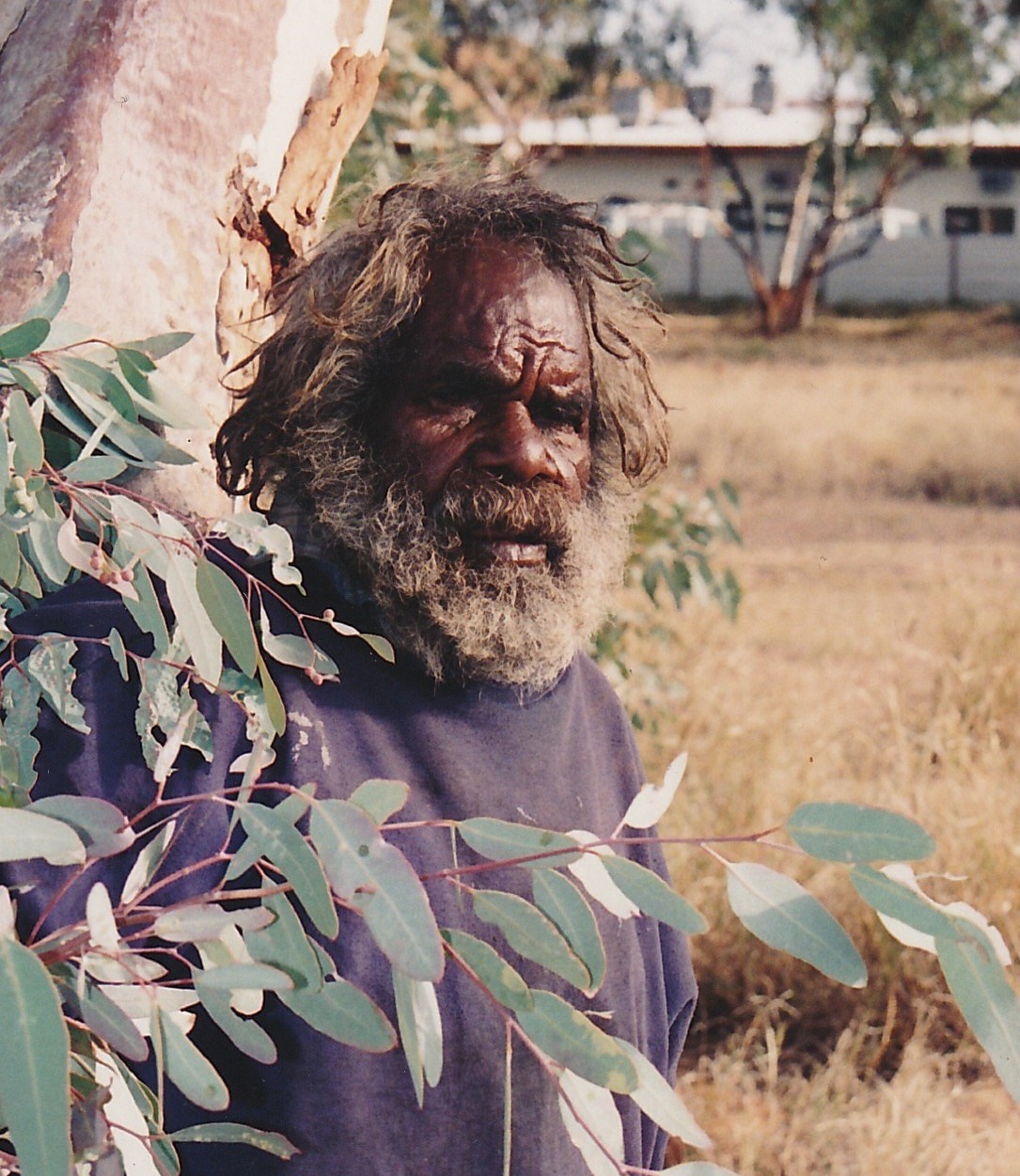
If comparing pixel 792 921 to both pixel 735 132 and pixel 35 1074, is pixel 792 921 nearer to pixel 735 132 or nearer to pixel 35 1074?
pixel 35 1074

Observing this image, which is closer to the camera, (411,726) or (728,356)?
(411,726)

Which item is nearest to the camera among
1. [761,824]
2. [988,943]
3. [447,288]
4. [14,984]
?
[14,984]

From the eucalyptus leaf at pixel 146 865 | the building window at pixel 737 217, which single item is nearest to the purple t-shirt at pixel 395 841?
the eucalyptus leaf at pixel 146 865

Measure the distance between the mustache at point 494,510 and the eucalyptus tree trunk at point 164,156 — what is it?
29 centimetres

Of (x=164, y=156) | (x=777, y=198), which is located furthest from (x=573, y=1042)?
(x=777, y=198)

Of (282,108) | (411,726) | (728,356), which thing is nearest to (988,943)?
(411,726)

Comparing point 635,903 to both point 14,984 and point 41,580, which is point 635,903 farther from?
point 41,580

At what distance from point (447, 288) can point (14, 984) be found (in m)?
1.21

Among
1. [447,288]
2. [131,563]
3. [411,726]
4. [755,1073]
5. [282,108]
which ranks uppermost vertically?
[282,108]

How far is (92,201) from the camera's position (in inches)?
66.5

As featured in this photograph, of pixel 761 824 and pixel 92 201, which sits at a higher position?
pixel 92 201

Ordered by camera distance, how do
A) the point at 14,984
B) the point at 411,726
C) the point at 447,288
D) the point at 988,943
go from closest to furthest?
1. the point at 14,984
2. the point at 988,943
3. the point at 411,726
4. the point at 447,288

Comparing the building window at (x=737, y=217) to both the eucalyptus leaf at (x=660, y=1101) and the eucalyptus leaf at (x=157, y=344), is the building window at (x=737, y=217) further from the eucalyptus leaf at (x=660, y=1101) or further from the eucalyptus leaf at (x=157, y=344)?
the eucalyptus leaf at (x=660, y=1101)

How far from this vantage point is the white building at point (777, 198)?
26.5 meters
